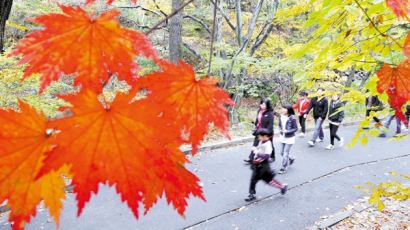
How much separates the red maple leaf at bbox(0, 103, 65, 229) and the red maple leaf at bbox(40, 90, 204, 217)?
73 millimetres

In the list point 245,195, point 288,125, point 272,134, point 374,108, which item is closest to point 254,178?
point 245,195

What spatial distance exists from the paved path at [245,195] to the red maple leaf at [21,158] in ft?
11.0

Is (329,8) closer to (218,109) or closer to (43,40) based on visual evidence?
(218,109)

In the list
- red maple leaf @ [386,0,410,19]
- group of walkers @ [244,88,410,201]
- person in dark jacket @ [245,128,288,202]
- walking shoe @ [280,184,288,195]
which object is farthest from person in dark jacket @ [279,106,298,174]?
red maple leaf @ [386,0,410,19]

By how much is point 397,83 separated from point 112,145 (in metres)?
1.22

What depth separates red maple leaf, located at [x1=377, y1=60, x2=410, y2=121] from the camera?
1.37 meters

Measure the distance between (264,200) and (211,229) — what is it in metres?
1.27

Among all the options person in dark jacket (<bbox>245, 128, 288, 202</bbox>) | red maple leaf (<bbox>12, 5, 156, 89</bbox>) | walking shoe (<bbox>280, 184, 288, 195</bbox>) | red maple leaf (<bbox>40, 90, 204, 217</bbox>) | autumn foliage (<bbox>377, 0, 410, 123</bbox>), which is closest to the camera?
red maple leaf (<bbox>40, 90, 204, 217</bbox>)

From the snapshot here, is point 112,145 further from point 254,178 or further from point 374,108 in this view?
point 254,178

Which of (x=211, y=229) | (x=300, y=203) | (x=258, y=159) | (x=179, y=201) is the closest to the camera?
(x=179, y=201)

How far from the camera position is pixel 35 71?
2.40ft

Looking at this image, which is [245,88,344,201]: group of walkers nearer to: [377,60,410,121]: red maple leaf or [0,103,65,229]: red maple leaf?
[377,60,410,121]: red maple leaf

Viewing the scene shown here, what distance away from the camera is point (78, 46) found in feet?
2.45

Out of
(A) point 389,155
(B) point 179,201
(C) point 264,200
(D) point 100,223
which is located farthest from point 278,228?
(A) point 389,155
